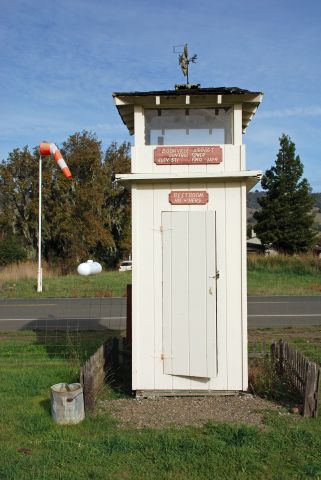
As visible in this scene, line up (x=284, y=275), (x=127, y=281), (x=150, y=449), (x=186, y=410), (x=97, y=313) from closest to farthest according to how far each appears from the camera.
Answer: (x=150, y=449) → (x=186, y=410) → (x=97, y=313) → (x=127, y=281) → (x=284, y=275)

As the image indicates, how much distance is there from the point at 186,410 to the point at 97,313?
1079 centimetres

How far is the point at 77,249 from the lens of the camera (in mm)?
42375

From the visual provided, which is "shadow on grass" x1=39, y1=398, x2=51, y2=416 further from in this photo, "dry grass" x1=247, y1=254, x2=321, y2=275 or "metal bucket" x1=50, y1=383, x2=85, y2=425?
"dry grass" x1=247, y1=254, x2=321, y2=275

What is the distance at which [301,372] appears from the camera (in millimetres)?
6676

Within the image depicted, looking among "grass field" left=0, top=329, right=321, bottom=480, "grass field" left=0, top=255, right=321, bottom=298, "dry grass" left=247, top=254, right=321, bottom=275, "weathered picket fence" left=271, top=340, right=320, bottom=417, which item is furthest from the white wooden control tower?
"dry grass" left=247, top=254, right=321, bottom=275

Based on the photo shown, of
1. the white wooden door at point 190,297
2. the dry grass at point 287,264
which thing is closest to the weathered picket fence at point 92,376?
the white wooden door at point 190,297

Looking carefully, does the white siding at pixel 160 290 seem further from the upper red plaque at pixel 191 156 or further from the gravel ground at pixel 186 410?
the upper red plaque at pixel 191 156

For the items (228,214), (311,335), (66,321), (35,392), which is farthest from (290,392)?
(66,321)

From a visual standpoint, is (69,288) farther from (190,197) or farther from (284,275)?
(190,197)

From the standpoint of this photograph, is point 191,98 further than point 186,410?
Yes

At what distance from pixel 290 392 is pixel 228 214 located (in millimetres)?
2512

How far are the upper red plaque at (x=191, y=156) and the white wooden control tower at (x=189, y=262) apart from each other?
0.01m

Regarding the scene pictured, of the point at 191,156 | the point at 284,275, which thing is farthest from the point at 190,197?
the point at 284,275

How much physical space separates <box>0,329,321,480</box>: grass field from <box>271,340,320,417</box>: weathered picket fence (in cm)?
24
